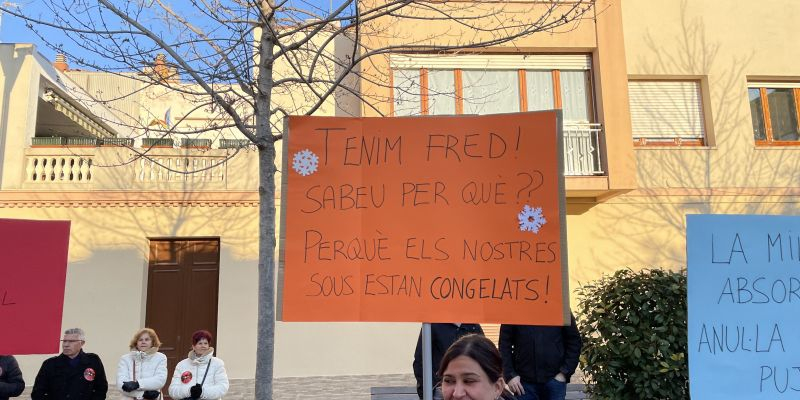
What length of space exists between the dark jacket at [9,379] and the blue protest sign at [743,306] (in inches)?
243

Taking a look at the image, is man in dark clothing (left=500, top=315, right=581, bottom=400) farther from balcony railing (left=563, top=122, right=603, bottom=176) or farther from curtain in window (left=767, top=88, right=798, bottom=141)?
curtain in window (left=767, top=88, right=798, bottom=141)

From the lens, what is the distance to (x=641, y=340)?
213 inches

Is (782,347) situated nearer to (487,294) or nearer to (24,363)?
(487,294)

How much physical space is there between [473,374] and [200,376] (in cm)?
466

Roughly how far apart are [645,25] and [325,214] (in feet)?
38.0

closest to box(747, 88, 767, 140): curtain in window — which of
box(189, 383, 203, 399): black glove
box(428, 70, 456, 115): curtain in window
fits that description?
box(428, 70, 456, 115): curtain in window

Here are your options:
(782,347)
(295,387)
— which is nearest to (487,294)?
(782,347)

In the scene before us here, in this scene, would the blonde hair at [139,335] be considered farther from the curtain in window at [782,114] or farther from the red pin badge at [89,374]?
the curtain in window at [782,114]

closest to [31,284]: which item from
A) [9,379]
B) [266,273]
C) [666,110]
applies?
[266,273]

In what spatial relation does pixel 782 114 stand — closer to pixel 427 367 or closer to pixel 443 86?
pixel 443 86

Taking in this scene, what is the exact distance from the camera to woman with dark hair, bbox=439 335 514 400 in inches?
100

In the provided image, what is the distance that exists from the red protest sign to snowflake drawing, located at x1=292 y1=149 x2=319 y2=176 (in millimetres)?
1737

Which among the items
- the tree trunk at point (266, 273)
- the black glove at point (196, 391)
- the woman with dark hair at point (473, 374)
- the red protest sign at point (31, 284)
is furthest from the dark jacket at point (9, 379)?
the woman with dark hair at point (473, 374)

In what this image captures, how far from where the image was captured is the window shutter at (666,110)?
43.3 ft
